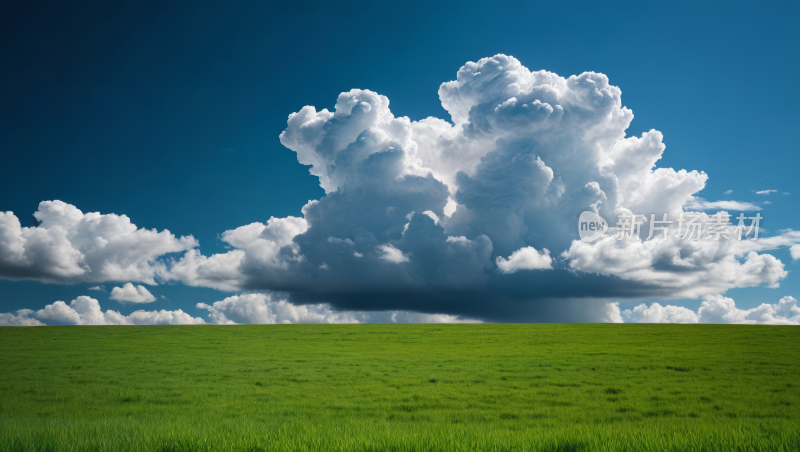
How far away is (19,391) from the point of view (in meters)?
20.4

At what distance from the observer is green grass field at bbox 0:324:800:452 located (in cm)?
747

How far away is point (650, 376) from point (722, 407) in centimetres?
827

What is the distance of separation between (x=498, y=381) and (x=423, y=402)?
730 cm

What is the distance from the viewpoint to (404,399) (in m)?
17.8

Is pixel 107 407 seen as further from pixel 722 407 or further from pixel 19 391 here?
pixel 722 407

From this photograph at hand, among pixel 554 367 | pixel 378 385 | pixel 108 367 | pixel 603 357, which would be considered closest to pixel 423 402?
pixel 378 385

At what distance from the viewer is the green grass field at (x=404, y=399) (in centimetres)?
747

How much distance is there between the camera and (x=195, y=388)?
21.0m

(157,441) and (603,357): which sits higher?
(157,441)

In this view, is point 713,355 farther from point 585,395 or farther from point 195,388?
point 195,388

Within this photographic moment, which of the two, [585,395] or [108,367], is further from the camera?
[108,367]

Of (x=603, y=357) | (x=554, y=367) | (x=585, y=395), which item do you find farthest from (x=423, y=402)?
(x=603, y=357)

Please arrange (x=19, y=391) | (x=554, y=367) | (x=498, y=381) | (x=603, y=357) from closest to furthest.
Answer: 1. (x=19, y=391)
2. (x=498, y=381)
3. (x=554, y=367)
4. (x=603, y=357)

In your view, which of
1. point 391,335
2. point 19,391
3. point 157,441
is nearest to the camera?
point 157,441
